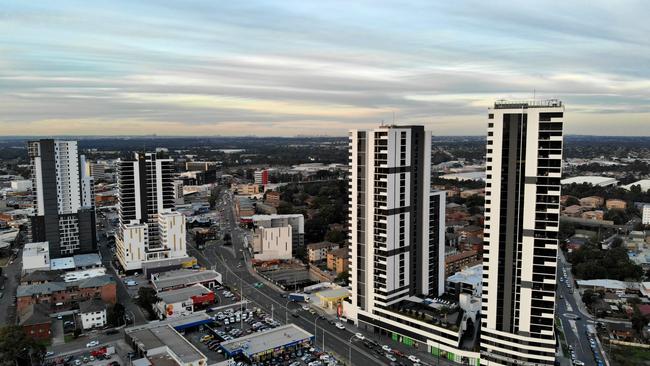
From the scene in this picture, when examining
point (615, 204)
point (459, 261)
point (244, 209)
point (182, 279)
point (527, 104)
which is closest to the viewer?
point (527, 104)

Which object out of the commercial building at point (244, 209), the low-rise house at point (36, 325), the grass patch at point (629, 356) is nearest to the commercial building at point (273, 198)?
the commercial building at point (244, 209)

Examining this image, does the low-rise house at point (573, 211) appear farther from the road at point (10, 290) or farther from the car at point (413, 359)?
the road at point (10, 290)

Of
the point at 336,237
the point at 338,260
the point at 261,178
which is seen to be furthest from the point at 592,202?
the point at 261,178

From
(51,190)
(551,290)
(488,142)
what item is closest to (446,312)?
(551,290)

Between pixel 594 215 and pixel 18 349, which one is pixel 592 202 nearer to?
pixel 594 215

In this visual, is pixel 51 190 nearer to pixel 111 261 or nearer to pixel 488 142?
pixel 111 261
